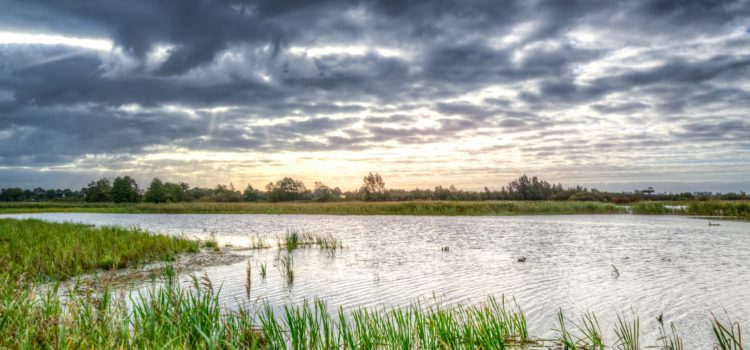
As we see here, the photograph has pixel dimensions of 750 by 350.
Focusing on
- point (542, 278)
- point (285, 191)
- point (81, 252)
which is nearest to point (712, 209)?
point (542, 278)

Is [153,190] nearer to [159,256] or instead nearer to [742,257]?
[159,256]

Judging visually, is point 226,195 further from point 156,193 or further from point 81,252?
point 81,252

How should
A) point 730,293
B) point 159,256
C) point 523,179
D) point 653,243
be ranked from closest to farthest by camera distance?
point 730,293 < point 159,256 < point 653,243 < point 523,179

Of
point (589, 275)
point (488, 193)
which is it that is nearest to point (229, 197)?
point (488, 193)

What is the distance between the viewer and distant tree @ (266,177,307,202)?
146125 mm

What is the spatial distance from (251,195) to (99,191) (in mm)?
48847

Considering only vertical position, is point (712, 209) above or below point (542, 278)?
above

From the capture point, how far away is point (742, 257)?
19.5 meters

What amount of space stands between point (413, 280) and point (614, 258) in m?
10.7

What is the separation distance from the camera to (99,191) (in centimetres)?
14900

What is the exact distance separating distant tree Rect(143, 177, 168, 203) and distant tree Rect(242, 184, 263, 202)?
2409 centimetres

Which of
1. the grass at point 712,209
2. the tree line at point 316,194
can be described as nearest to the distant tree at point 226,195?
the tree line at point 316,194

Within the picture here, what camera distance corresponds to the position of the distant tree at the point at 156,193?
136875 mm

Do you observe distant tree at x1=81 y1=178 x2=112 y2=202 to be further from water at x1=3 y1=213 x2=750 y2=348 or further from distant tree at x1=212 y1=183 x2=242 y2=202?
water at x1=3 y1=213 x2=750 y2=348
